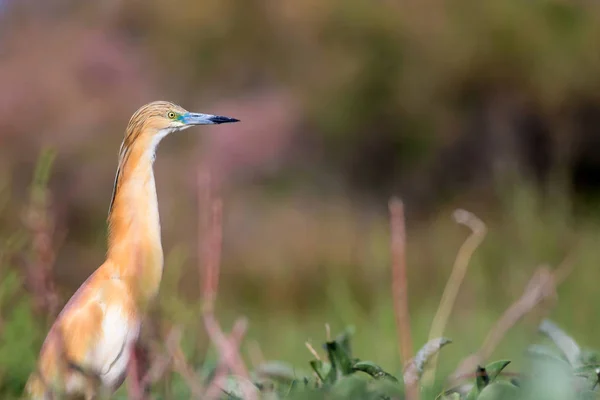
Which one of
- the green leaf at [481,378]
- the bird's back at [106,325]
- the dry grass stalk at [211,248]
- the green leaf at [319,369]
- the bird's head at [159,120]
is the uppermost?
the bird's head at [159,120]

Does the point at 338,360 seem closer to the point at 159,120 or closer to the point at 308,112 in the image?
the point at 159,120

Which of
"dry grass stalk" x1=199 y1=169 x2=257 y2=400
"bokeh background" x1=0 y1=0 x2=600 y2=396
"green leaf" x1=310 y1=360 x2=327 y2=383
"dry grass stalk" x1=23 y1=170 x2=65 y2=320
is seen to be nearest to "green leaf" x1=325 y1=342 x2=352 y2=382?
"green leaf" x1=310 y1=360 x2=327 y2=383

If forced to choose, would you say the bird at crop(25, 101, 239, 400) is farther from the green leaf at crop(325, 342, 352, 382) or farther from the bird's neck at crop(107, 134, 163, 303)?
the green leaf at crop(325, 342, 352, 382)

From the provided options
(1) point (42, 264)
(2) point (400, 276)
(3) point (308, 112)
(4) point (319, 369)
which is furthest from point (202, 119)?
(3) point (308, 112)

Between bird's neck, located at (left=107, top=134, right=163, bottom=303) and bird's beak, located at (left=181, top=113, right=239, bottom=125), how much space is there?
4 centimetres

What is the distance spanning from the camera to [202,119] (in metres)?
0.76

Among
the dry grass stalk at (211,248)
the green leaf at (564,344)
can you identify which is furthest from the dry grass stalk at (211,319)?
the green leaf at (564,344)

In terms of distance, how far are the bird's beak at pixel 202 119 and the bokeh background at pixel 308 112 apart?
2.94 metres

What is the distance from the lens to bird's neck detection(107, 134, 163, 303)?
30.5 inches

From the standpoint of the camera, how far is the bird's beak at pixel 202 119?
0.74 metres

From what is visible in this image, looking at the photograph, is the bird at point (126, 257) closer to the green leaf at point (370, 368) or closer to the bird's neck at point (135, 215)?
the bird's neck at point (135, 215)

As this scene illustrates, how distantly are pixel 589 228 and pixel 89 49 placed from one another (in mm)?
3066

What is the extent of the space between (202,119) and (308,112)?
13.6ft

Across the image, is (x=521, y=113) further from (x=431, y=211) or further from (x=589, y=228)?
(x=589, y=228)
